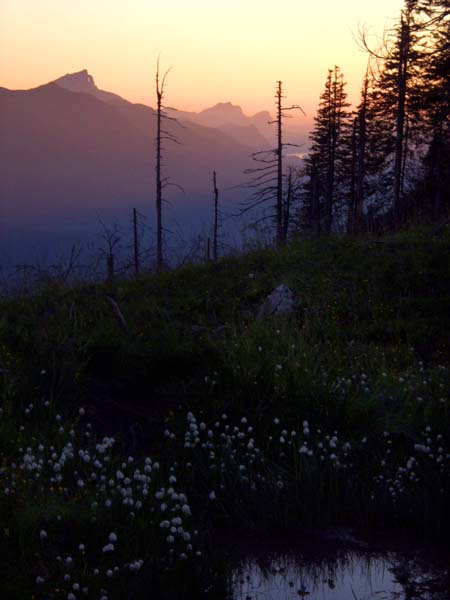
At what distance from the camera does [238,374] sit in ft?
21.5

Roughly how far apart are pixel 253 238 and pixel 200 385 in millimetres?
9118

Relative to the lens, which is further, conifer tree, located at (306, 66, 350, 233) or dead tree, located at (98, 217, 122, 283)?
conifer tree, located at (306, 66, 350, 233)

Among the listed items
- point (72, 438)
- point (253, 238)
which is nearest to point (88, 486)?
point (72, 438)

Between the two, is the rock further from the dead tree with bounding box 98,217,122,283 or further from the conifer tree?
the conifer tree

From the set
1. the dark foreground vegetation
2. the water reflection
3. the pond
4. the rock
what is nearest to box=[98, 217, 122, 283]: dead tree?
the rock

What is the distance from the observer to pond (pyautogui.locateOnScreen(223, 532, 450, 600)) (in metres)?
4.39

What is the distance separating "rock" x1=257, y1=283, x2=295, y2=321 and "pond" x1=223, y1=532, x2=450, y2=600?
572 centimetres

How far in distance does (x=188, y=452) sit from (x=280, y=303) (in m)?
5.83

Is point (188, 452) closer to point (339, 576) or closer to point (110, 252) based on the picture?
point (339, 576)

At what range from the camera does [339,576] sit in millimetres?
4629

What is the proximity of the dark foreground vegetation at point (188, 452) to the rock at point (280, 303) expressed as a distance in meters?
1.79

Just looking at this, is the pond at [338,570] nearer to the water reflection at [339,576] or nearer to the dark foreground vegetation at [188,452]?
the water reflection at [339,576]

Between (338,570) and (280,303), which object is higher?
(280,303)

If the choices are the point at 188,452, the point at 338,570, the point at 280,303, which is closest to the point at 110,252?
the point at 280,303
